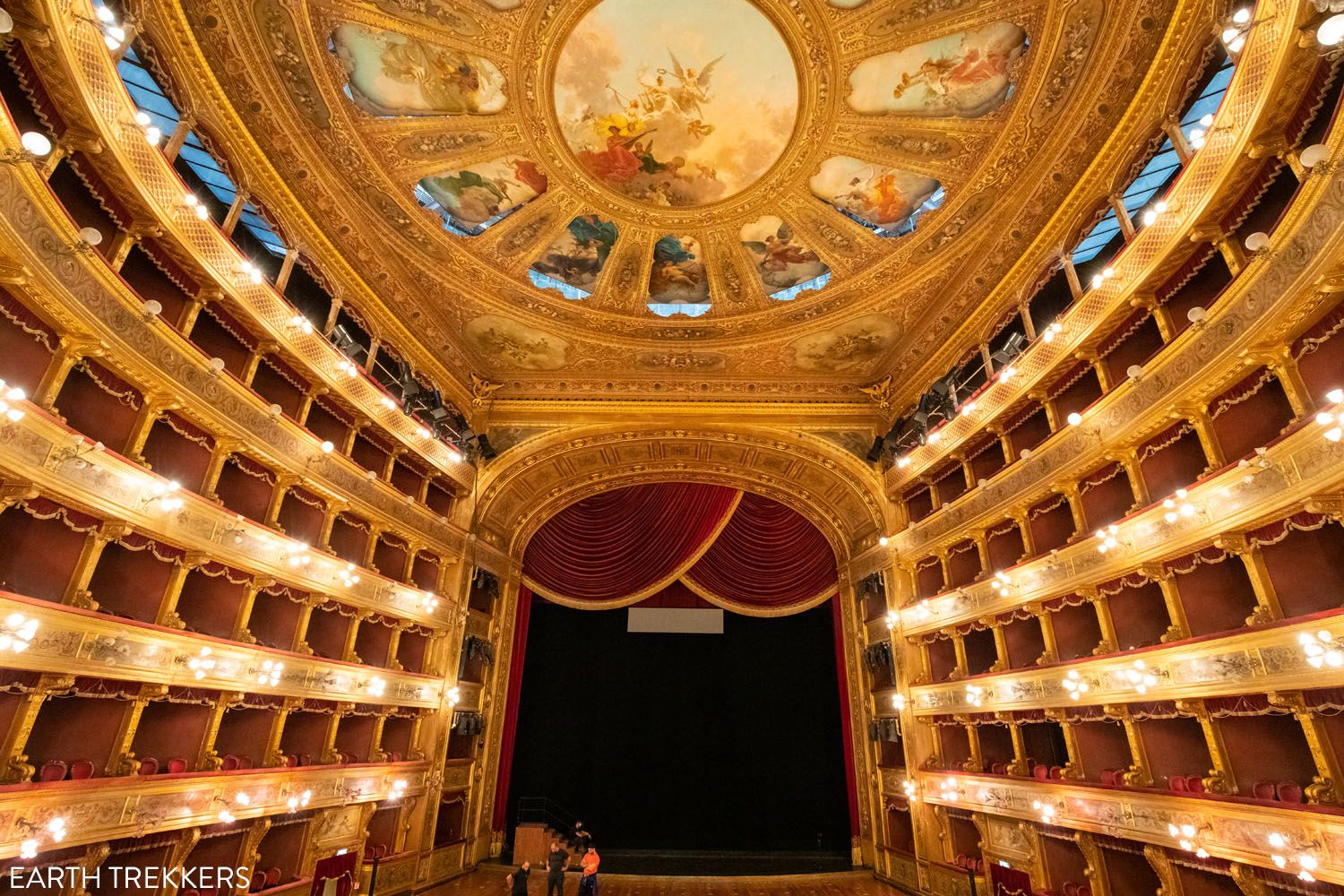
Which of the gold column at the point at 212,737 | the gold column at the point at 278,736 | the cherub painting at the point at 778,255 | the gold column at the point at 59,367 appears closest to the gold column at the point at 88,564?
the gold column at the point at 59,367

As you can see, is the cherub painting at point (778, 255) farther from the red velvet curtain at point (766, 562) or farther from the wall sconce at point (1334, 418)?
the wall sconce at point (1334, 418)

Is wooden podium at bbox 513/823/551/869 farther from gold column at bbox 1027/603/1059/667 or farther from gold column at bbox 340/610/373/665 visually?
gold column at bbox 1027/603/1059/667

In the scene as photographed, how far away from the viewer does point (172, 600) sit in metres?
8.70

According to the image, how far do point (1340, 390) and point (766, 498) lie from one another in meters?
12.9

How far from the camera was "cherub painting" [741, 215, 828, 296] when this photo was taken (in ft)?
42.5

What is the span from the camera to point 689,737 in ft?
60.3

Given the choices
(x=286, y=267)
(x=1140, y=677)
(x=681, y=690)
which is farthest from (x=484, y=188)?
(x=681, y=690)

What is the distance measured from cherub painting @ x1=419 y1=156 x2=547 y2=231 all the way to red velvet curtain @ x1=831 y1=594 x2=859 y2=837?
41.3ft

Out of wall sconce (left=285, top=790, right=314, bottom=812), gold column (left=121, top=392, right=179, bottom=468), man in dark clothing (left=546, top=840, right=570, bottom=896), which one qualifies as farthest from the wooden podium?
gold column (left=121, top=392, right=179, bottom=468)

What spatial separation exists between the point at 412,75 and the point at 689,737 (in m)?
17.1

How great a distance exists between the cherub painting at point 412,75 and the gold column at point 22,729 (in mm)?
8891

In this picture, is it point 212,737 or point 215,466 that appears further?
point 215,466

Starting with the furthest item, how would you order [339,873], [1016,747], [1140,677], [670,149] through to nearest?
[670,149] < [1016,747] < [339,873] < [1140,677]

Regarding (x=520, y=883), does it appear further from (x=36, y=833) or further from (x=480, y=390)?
(x=480, y=390)
